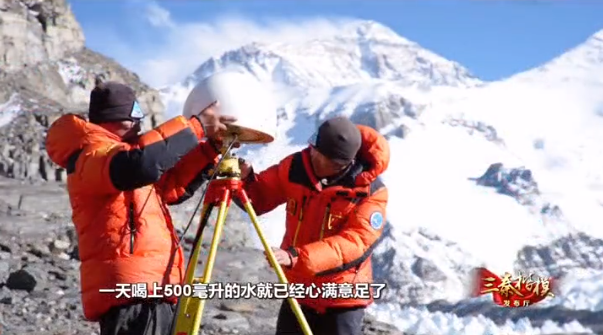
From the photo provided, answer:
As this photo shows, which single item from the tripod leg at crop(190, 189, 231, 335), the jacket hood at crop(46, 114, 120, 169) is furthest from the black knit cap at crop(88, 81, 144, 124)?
the tripod leg at crop(190, 189, 231, 335)

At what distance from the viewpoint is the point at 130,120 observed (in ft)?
15.7

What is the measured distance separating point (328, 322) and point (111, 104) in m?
2.12

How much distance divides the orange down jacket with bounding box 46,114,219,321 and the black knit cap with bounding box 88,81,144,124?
141mm

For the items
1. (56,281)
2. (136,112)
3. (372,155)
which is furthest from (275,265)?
(56,281)

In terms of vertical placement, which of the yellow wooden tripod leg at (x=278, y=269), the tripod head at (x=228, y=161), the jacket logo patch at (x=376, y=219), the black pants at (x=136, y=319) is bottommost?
the black pants at (x=136, y=319)

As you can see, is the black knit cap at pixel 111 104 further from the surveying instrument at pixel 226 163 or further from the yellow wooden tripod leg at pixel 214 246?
the yellow wooden tripod leg at pixel 214 246

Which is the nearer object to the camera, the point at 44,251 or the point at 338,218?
the point at 338,218

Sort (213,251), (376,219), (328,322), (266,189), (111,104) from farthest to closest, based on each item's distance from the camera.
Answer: (266,189)
(328,322)
(376,219)
(111,104)
(213,251)

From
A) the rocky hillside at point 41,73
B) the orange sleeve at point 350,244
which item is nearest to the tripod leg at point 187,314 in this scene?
the orange sleeve at point 350,244

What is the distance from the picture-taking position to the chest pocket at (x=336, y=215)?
539cm

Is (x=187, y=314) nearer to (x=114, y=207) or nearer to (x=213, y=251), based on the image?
(x=213, y=251)

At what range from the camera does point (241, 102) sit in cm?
469

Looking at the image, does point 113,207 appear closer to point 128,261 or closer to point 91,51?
point 128,261

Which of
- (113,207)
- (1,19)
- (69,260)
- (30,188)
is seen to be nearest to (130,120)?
(113,207)
